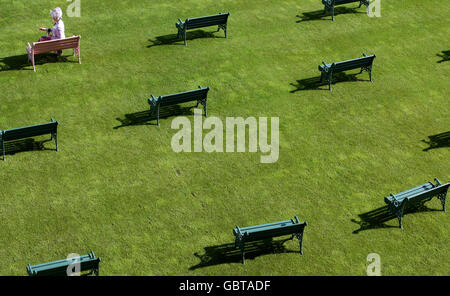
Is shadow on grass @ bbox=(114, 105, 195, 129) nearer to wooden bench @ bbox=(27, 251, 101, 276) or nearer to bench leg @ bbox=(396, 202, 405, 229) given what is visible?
wooden bench @ bbox=(27, 251, 101, 276)

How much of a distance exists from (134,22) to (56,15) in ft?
14.7

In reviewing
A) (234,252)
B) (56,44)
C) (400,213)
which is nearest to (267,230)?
(234,252)

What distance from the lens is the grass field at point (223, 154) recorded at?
17.4 m

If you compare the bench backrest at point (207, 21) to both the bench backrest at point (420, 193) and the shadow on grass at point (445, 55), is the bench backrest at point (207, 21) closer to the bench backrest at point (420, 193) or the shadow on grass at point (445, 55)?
the shadow on grass at point (445, 55)

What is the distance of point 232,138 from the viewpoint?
2128cm

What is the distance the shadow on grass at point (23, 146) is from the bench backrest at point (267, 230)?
24.3ft

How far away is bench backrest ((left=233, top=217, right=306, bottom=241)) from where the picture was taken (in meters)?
16.7

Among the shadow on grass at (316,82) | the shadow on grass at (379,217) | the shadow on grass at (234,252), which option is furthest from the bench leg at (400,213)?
the shadow on grass at (316,82)

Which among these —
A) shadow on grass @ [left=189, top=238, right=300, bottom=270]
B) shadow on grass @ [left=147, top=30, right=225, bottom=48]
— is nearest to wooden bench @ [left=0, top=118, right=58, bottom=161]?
shadow on grass @ [left=189, top=238, right=300, bottom=270]

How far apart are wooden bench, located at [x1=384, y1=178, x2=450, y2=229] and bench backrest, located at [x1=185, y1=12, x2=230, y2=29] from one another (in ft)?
36.1

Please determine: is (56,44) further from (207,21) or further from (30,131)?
(207,21)

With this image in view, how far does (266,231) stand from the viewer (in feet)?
54.9

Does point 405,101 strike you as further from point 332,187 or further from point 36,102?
point 36,102

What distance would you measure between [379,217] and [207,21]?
11487 mm
